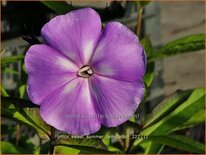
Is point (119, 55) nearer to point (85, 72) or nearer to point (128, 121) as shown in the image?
point (85, 72)

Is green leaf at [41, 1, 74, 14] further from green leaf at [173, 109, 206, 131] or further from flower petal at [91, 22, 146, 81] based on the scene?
green leaf at [173, 109, 206, 131]

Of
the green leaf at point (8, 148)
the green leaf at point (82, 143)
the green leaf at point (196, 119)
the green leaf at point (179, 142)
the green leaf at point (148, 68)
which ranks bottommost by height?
the green leaf at point (8, 148)

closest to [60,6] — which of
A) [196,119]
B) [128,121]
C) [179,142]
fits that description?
[128,121]

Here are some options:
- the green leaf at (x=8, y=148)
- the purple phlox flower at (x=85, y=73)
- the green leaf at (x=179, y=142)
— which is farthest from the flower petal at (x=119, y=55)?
the green leaf at (x=8, y=148)

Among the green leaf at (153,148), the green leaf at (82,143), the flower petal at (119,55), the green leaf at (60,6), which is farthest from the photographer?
the green leaf at (153,148)

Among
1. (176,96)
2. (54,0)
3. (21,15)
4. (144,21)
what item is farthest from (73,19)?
(21,15)

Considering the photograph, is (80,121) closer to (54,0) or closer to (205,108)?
(54,0)

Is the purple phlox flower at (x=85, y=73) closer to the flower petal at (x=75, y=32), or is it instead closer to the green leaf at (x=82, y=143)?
the flower petal at (x=75, y=32)
